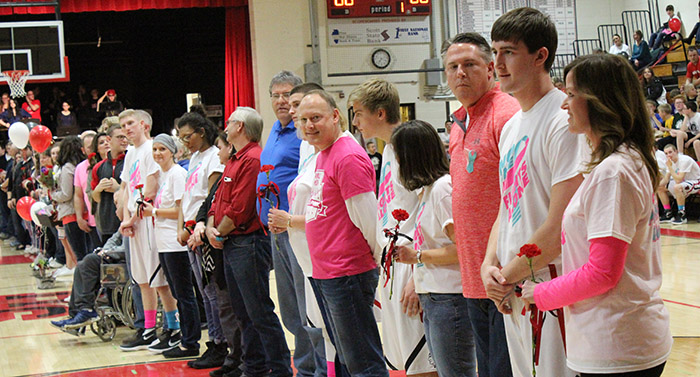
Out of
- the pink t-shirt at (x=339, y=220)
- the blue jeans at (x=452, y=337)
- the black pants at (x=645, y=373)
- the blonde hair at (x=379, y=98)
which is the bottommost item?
the blue jeans at (x=452, y=337)

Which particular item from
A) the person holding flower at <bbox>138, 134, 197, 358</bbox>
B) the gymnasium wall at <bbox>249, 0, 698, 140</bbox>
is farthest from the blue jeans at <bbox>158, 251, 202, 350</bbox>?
the gymnasium wall at <bbox>249, 0, 698, 140</bbox>

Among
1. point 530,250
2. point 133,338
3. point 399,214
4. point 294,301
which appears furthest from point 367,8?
point 530,250

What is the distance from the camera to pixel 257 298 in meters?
4.45

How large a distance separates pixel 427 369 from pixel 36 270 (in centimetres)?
783

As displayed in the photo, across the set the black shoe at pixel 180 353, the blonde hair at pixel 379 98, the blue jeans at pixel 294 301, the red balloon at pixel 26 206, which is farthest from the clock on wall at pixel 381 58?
the blonde hair at pixel 379 98

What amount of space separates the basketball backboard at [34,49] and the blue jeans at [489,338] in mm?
10145

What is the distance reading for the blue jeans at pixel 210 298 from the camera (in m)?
4.95

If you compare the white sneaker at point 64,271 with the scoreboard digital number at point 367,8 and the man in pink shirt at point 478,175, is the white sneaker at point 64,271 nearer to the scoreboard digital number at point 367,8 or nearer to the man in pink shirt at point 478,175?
the scoreboard digital number at point 367,8

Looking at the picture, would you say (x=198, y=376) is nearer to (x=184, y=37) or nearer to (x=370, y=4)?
(x=370, y=4)

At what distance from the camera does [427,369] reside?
312cm

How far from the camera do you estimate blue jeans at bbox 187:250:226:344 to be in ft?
16.3

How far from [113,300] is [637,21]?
49.4 feet

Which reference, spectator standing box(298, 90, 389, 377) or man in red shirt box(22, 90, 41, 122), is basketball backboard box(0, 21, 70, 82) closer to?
man in red shirt box(22, 90, 41, 122)

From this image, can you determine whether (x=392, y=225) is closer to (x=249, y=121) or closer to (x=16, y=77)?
(x=249, y=121)
